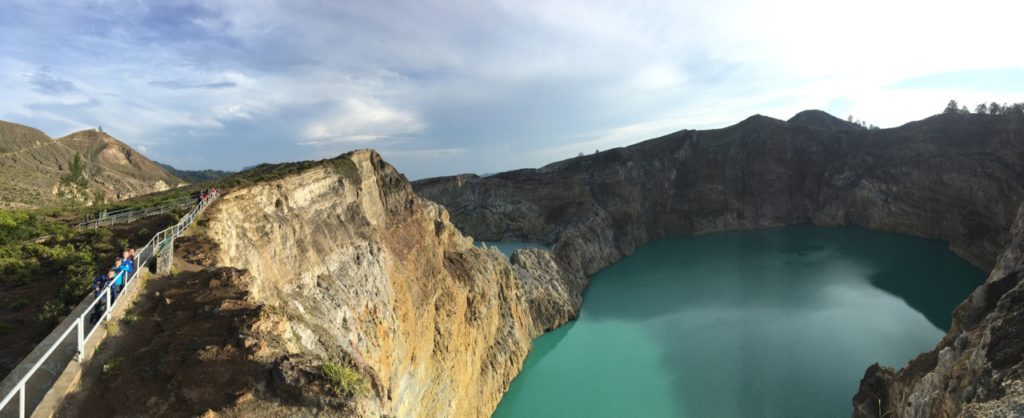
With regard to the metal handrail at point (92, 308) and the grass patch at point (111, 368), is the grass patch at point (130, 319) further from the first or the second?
the grass patch at point (111, 368)

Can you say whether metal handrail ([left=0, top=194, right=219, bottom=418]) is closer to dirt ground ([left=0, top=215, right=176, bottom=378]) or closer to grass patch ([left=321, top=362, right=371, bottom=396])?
dirt ground ([left=0, top=215, right=176, bottom=378])

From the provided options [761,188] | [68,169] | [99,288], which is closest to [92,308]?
[99,288]

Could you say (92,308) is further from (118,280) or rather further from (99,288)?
(99,288)

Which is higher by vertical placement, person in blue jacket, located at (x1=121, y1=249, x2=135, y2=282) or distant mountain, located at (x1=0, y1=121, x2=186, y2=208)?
distant mountain, located at (x1=0, y1=121, x2=186, y2=208)

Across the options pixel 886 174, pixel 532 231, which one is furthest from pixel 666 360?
pixel 886 174

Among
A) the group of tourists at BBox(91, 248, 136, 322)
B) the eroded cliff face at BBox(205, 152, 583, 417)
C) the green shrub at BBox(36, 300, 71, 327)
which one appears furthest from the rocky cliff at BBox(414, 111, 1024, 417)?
the green shrub at BBox(36, 300, 71, 327)

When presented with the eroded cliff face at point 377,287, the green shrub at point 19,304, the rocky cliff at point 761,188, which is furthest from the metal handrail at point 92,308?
the rocky cliff at point 761,188
